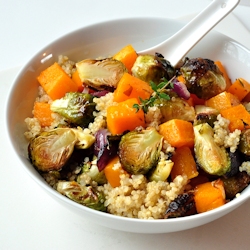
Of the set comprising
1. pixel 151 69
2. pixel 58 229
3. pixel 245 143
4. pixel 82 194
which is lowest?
pixel 58 229

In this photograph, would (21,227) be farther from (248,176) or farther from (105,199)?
(248,176)

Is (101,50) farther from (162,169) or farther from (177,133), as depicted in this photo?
(162,169)

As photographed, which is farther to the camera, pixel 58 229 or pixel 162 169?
pixel 58 229

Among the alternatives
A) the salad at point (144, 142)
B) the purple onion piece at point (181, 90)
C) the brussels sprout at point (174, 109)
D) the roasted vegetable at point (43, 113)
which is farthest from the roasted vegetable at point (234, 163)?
the roasted vegetable at point (43, 113)

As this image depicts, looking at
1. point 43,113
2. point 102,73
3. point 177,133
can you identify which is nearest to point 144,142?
point 177,133

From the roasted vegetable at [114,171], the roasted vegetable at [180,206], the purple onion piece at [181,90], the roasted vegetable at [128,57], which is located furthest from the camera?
the roasted vegetable at [128,57]

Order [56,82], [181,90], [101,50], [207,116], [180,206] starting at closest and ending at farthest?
1. [180,206]
2. [207,116]
3. [181,90]
4. [56,82]
5. [101,50]

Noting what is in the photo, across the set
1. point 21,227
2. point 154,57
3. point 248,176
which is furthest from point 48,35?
point 248,176

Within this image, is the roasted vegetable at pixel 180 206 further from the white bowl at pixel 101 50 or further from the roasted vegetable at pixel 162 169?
the white bowl at pixel 101 50
